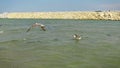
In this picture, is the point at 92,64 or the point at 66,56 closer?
the point at 92,64

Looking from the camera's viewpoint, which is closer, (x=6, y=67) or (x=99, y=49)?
(x=6, y=67)

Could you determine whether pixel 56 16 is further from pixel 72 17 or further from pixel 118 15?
pixel 118 15

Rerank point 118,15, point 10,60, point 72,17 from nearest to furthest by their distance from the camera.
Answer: point 10,60, point 118,15, point 72,17

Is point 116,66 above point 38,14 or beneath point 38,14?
above

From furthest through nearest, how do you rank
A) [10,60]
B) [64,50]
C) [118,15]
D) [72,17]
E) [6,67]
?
[72,17] → [118,15] → [64,50] → [10,60] → [6,67]

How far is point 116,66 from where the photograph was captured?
16.5 m

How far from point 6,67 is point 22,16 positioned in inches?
5815

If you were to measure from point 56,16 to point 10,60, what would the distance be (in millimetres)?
129713

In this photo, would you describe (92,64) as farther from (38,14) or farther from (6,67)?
(38,14)

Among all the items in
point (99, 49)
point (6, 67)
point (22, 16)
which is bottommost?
point (22, 16)

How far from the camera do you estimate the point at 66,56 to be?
64.2ft

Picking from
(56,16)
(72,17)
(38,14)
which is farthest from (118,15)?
(38,14)

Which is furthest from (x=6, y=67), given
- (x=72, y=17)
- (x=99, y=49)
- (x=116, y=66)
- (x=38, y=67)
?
(x=72, y=17)

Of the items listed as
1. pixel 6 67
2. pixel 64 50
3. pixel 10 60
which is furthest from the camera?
pixel 64 50
